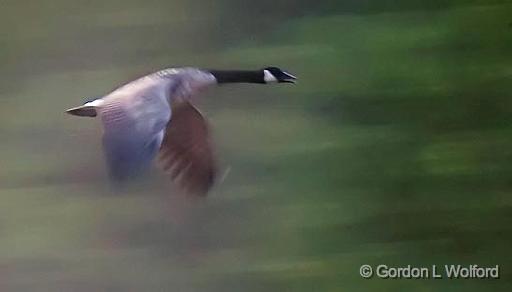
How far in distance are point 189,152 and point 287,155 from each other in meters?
0.14

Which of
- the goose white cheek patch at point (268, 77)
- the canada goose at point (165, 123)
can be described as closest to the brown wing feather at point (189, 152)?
the canada goose at point (165, 123)

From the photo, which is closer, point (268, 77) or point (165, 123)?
point (165, 123)

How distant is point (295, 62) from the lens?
48.3 inches

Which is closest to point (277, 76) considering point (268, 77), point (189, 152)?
point (268, 77)

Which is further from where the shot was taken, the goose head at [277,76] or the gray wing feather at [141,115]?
the goose head at [277,76]

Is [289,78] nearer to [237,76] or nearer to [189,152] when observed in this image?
[237,76]

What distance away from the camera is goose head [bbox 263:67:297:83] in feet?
4.00

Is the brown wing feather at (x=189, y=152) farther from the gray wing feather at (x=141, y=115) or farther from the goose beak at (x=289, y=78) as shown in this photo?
the goose beak at (x=289, y=78)

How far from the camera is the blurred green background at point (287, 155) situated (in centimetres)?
120

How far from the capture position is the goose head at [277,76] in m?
1.22

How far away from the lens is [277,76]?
122 centimetres

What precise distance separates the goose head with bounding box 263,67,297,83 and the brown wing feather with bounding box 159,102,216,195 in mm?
108

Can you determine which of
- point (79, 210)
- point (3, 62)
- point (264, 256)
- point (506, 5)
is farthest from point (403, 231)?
point (3, 62)

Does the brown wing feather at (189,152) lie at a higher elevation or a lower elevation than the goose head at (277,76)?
lower
